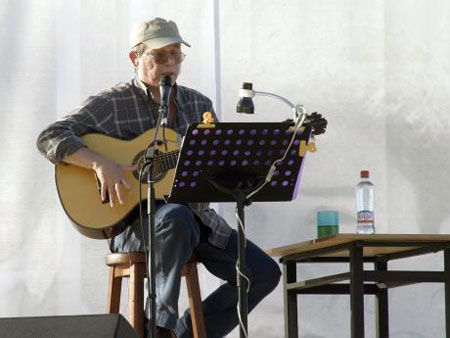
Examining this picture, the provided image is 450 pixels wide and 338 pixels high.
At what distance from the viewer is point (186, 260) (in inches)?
138

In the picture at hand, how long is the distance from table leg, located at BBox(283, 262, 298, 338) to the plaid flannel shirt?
0.41 metres

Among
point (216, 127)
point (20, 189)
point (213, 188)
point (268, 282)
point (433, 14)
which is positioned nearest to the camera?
point (216, 127)

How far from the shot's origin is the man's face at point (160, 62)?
149 inches

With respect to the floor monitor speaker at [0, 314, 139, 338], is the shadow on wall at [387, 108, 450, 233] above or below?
above

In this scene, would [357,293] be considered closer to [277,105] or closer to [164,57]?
[164,57]

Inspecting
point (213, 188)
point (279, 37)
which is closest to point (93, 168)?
point (213, 188)

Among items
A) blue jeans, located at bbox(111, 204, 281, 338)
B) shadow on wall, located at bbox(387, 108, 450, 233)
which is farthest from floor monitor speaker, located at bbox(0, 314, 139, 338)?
shadow on wall, located at bbox(387, 108, 450, 233)

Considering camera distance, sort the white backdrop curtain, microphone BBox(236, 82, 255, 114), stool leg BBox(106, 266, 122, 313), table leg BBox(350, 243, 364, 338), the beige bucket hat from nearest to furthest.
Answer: microphone BBox(236, 82, 255, 114) → table leg BBox(350, 243, 364, 338) → stool leg BBox(106, 266, 122, 313) → the beige bucket hat → the white backdrop curtain

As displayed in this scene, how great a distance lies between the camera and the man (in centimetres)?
355

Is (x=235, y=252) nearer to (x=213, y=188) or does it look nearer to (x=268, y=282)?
(x=268, y=282)

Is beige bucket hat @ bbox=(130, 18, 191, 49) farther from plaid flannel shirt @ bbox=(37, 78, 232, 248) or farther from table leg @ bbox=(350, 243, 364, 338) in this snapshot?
table leg @ bbox=(350, 243, 364, 338)

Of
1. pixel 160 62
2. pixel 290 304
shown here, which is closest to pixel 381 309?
pixel 290 304

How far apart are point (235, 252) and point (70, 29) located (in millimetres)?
1349

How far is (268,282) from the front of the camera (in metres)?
3.81
